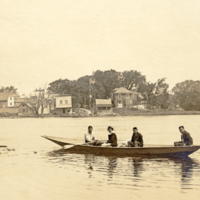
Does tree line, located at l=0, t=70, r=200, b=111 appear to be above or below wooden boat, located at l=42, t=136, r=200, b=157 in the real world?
above

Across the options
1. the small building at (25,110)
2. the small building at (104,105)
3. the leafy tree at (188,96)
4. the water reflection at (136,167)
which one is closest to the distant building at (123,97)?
the small building at (104,105)

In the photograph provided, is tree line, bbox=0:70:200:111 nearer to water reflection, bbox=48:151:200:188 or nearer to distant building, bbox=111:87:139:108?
distant building, bbox=111:87:139:108

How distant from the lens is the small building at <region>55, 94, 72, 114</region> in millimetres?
38259

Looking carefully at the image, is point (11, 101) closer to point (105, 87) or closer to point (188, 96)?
point (105, 87)

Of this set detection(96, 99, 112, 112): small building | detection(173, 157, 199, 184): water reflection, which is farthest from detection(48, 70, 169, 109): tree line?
detection(173, 157, 199, 184): water reflection

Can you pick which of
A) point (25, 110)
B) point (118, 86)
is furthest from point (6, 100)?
point (118, 86)

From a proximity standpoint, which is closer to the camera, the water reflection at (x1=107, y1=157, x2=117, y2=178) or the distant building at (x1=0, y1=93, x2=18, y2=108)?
the water reflection at (x1=107, y1=157, x2=117, y2=178)

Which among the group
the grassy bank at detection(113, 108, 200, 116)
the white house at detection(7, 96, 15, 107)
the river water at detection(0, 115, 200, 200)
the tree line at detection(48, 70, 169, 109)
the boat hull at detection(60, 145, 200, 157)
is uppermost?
the tree line at detection(48, 70, 169, 109)

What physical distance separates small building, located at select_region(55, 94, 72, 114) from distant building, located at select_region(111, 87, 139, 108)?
579cm

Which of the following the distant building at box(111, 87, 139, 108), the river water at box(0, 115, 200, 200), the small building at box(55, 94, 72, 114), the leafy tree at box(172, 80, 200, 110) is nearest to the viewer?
the river water at box(0, 115, 200, 200)

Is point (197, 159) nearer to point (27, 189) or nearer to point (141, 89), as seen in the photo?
point (27, 189)

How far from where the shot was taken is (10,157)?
9367 millimetres

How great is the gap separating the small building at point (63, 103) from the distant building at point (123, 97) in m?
5.79

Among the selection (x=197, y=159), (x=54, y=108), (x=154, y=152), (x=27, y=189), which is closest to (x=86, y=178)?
(x=27, y=189)
